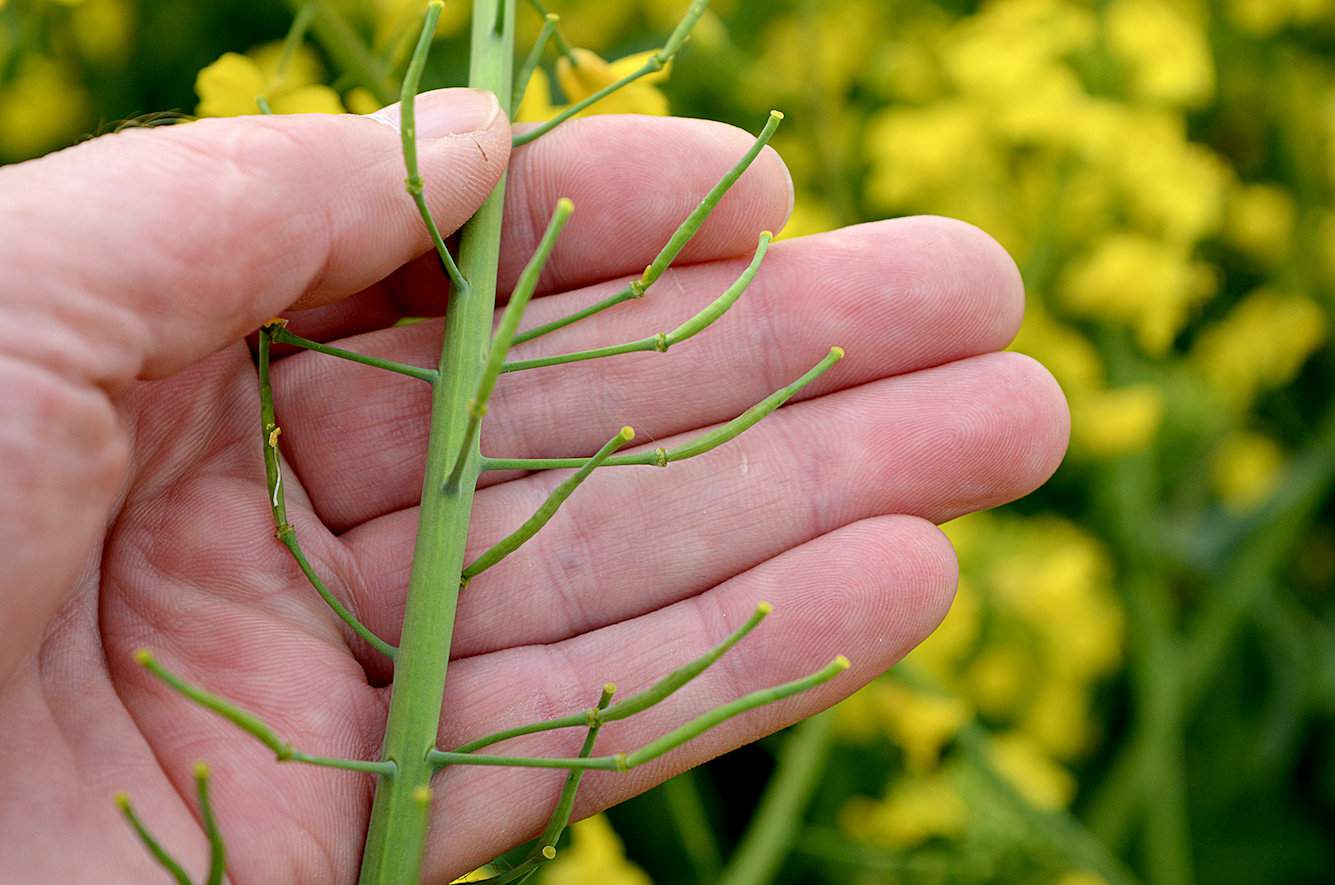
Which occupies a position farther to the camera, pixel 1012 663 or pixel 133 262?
pixel 1012 663

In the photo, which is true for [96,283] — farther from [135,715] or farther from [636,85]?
[636,85]

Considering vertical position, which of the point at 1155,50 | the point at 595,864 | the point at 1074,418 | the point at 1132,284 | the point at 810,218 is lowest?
the point at 595,864

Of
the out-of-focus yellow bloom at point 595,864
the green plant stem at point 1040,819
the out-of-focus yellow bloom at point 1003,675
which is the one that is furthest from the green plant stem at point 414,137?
the out-of-focus yellow bloom at point 1003,675

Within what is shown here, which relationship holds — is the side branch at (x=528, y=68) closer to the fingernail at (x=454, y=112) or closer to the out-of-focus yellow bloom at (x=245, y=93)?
the fingernail at (x=454, y=112)

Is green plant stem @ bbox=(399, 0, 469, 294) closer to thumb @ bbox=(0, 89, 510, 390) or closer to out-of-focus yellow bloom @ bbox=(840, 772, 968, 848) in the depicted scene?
thumb @ bbox=(0, 89, 510, 390)

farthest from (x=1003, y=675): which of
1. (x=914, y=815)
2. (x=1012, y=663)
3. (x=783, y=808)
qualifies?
(x=783, y=808)

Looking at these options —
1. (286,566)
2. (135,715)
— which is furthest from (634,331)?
(135,715)

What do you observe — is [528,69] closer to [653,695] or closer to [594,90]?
[594,90]
